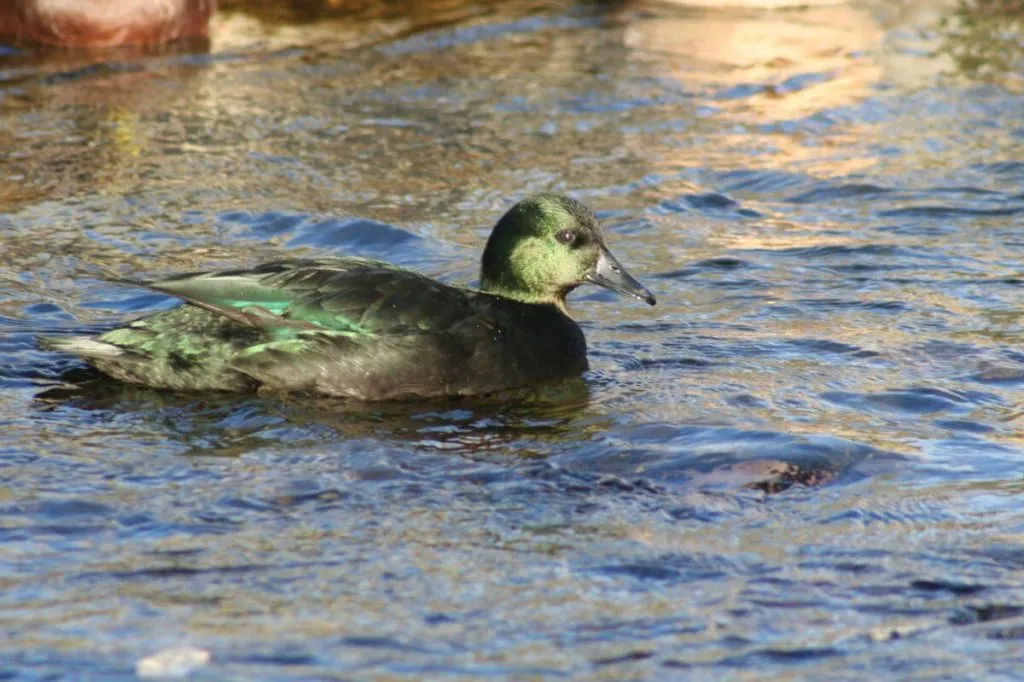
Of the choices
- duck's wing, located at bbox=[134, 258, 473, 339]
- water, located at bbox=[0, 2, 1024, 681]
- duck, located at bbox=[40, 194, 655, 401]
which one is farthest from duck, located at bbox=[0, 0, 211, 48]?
duck's wing, located at bbox=[134, 258, 473, 339]

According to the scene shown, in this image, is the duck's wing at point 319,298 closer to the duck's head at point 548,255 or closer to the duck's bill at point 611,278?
the duck's head at point 548,255

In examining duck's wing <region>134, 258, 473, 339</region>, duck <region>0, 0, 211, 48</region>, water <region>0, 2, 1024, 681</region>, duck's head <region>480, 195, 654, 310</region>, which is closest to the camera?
water <region>0, 2, 1024, 681</region>

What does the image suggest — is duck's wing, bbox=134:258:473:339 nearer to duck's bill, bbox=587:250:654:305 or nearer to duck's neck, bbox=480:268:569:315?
duck's neck, bbox=480:268:569:315

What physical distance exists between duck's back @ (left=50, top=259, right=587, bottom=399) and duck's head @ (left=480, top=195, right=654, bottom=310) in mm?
538

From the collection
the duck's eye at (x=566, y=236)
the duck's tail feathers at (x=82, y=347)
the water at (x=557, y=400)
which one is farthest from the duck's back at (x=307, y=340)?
the duck's eye at (x=566, y=236)

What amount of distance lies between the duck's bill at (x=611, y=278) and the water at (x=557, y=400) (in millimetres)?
293

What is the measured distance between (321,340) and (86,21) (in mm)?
6525

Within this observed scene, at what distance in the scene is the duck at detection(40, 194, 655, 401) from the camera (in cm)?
638

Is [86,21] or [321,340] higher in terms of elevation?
[86,21]

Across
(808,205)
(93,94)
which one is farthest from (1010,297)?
(93,94)

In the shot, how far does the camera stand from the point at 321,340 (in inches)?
252

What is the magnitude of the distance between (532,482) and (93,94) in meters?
6.63

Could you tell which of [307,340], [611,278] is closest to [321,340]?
[307,340]

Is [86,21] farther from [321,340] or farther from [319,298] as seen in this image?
[321,340]
